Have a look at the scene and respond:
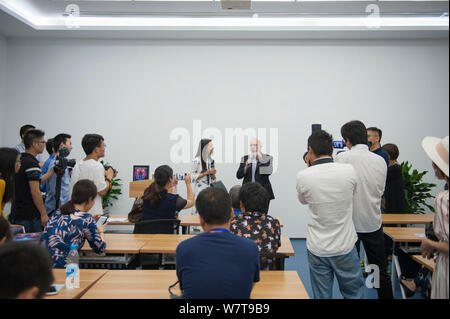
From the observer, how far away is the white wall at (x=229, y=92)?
5977 mm

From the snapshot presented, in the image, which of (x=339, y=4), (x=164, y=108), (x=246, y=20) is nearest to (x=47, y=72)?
(x=164, y=108)

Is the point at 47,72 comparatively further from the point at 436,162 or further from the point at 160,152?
the point at 436,162

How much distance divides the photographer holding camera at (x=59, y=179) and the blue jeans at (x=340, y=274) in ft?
9.06

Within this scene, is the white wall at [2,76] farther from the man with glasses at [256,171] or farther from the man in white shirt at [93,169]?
the man with glasses at [256,171]

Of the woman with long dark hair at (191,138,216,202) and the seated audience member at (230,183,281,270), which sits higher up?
the woman with long dark hair at (191,138,216,202)

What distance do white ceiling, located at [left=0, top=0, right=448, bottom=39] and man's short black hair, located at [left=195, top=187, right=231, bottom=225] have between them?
13.4ft

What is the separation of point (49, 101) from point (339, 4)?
5.09 m

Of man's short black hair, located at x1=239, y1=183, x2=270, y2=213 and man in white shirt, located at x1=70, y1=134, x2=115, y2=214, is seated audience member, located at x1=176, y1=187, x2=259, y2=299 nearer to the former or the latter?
man's short black hair, located at x1=239, y1=183, x2=270, y2=213

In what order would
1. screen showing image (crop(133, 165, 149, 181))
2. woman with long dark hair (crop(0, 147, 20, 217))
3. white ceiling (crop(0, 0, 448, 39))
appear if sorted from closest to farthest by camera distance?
woman with long dark hair (crop(0, 147, 20, 217)) < white ceiling (crop(0, 0, 448, 39)) < screen showing image (crop(133, 165, 149, 181))

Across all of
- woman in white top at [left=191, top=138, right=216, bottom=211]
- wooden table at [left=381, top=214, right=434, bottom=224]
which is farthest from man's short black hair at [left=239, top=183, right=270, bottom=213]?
woman in white top at [left=191, top=138, right=216, bottom=211]

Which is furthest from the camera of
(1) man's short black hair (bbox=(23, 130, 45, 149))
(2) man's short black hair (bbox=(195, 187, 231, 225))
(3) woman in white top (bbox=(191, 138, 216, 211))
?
(3) woman in white top (bbox=(191, 138, 216, 211))

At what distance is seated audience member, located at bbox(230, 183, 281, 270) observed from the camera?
2.28 meters

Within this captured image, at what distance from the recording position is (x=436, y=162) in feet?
4.97

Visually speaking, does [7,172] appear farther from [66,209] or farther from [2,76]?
[2,76]
